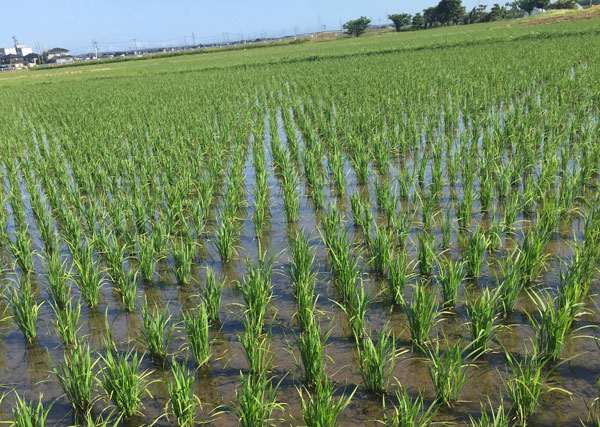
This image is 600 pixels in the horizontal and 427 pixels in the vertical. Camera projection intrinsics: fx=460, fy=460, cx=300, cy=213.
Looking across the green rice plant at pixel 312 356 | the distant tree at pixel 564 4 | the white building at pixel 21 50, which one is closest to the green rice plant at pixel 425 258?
the green rice plant at pixel 312 356

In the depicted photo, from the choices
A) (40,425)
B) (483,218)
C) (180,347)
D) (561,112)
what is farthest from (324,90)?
(40,425)

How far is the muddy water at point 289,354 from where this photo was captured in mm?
2451

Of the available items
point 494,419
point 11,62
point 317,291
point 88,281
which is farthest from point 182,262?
point 11,62

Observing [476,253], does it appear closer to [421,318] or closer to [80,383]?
[421,318]

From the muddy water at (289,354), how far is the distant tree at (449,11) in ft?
240

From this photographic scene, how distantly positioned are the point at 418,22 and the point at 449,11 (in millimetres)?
4595

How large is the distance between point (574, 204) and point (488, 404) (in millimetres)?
3238

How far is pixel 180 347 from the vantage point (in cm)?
309

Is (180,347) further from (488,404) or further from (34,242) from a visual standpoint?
(34,242)

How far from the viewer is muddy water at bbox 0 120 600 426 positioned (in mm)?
2451

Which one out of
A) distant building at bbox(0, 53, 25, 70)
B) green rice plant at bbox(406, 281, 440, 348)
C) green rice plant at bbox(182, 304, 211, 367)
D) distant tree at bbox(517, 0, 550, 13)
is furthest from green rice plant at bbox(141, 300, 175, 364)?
distant building at bbox(0, 53, 25, 70)

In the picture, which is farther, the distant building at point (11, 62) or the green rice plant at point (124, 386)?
the distant building at point (11, 62)

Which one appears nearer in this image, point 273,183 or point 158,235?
point 158,235

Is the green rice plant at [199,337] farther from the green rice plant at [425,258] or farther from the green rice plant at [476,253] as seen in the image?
the green rice plant at [476,253]
